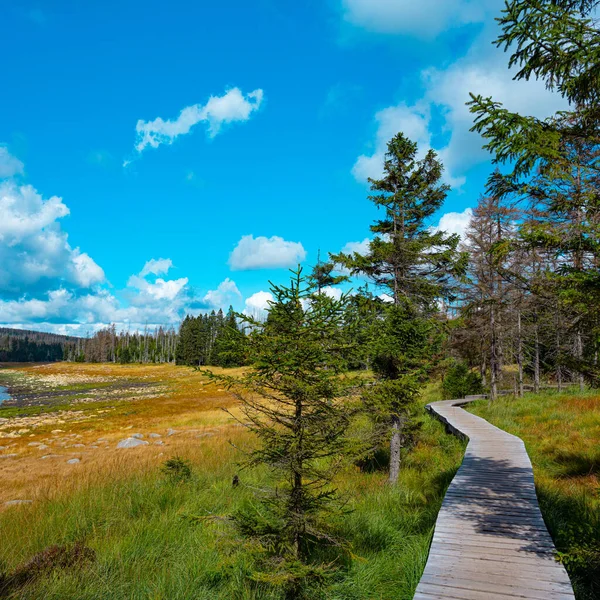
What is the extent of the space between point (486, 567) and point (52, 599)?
481cm

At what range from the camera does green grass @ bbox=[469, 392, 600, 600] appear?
4512 mm

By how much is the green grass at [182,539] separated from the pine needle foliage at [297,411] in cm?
36

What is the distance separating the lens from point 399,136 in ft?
41.9

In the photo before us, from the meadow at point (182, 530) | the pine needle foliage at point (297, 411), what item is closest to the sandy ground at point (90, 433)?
the meadow at point (182, 530)

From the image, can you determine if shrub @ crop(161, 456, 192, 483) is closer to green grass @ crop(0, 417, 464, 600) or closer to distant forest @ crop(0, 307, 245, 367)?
green grass @ crop(0, 417, 464, 600)

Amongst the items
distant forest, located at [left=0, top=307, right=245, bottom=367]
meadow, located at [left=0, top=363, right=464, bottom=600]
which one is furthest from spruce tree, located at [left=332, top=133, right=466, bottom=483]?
distant forest, located at [left=0, top=307, right=245, bottom=367]

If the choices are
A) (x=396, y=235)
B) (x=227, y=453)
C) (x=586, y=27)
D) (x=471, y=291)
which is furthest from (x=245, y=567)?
(x=471, y=291)

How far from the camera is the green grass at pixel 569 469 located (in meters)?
4.51

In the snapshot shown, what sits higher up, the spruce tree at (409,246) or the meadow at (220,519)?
the spruce tree at (409,246)

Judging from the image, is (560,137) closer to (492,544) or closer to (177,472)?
(492,544)

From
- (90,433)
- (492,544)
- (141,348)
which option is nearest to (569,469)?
(492,544)

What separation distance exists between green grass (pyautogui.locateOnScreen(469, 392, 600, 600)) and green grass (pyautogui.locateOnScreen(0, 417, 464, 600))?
193 centimetres

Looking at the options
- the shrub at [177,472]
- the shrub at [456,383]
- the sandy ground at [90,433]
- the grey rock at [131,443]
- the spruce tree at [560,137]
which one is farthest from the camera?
the shrub at [456,383]

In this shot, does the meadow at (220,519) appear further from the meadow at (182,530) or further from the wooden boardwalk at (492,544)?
the wooden boardwalk at (492,544)
